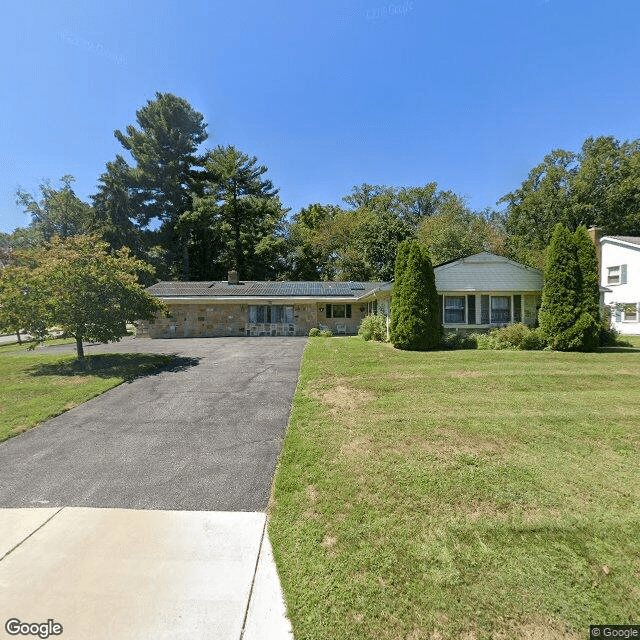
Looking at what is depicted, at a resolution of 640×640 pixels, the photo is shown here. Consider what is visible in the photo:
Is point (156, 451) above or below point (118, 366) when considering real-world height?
below

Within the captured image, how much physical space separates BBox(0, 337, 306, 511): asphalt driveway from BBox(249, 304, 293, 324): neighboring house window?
14.9 meters

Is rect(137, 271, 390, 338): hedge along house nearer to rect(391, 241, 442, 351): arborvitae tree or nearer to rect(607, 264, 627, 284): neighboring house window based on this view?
rect(391, 241, 442, 351): arborvitae tree

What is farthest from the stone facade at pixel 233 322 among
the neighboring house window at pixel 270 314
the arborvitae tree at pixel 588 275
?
the arborvitae tree at pixel 588 275

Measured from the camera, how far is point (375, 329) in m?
17.4

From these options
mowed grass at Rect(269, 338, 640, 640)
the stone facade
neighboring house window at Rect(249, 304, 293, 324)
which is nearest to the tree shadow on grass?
mowed grass at Rect(269, 338, 640, 640)

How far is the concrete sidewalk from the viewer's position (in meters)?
2.30

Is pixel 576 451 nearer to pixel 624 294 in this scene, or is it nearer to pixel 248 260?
pixel 624 294

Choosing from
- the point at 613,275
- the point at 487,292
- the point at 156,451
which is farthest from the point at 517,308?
the point at 156,451

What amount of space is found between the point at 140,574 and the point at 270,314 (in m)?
21.1

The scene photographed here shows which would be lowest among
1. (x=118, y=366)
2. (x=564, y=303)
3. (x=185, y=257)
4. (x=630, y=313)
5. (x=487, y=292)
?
(x=118, y=366)

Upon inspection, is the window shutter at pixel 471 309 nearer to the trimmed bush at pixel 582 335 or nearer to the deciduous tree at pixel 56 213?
the trimmed bush at pixel 582 335

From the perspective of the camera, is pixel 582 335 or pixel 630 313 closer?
pixel 582 335

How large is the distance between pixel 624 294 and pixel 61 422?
29.3m

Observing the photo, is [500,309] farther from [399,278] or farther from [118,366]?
[118,366]
